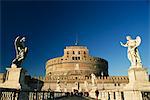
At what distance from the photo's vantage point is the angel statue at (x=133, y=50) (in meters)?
9.65

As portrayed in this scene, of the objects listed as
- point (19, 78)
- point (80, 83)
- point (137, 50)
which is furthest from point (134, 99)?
point (80, 83)

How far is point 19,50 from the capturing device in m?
9.48

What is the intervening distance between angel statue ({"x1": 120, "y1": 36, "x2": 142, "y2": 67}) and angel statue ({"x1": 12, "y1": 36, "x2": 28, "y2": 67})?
519 centimetres

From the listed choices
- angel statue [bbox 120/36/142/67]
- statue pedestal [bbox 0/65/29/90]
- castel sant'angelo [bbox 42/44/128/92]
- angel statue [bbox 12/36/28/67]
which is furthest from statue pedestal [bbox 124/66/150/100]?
castel sant'angelo [bbox 42/44/128/92]

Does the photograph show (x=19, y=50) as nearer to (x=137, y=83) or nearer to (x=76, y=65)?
(x=137, y=83)

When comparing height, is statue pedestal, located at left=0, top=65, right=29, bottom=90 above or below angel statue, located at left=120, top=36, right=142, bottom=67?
below

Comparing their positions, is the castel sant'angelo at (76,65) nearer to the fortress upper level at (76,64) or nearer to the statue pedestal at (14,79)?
the fortress upper level at (76,64)

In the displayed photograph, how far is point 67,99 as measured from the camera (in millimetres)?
11023

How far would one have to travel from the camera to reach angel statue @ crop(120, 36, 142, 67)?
9.65 m

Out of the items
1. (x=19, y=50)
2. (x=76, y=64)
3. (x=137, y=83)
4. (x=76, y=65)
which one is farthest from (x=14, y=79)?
(x=76, y=64)

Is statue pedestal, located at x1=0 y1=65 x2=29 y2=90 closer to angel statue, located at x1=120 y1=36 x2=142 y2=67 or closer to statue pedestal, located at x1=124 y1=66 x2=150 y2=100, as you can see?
statue pedestal, located at x1=124 y1=66 x2=150 y2=100

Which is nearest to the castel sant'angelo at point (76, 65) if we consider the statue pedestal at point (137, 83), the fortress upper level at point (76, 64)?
the fortress upper level at point (76, 64)

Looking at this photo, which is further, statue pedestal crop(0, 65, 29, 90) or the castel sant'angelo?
the castel sant'angelo

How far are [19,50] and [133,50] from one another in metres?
5.67
